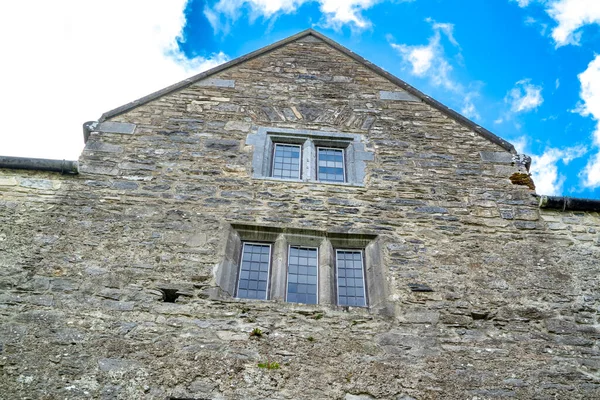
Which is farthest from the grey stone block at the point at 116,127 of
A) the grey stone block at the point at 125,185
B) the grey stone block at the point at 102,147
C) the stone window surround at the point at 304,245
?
the stone window surround at the point at 304,245

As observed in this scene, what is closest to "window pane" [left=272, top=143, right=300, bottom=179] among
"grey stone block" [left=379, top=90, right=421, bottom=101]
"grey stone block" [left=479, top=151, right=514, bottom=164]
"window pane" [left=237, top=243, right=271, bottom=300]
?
"window pane" [left=237, top=243, right=271, bottom=300]

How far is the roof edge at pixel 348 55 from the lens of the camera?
28.6 ft

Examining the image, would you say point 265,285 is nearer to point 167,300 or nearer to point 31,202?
point 167,300

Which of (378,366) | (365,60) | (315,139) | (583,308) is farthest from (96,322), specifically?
(365,60)

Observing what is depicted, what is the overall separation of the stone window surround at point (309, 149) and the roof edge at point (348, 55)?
165cm

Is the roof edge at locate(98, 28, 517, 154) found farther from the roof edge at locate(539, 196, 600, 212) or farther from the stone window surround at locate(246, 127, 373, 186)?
the stone window surround at locate(246, 127, 373, 186)

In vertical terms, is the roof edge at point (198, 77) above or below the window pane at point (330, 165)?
above

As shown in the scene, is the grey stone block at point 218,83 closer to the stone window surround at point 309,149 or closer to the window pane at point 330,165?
the stone window surround at point 309,149

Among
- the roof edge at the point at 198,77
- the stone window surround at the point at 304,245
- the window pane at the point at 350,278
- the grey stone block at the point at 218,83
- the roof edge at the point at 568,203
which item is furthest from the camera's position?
the grey stone block at the point at 218,83

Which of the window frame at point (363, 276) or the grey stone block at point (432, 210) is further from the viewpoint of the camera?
the grey stone block at point (432, 210)

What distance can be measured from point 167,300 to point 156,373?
1003 millimetres

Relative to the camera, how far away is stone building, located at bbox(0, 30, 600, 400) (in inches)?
220

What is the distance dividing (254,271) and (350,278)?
122 cm

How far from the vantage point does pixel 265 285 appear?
6688mm
